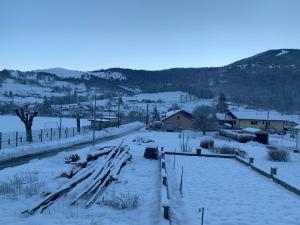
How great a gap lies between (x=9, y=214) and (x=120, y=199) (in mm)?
3546

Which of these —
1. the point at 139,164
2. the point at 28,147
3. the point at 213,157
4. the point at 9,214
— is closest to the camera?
the point at 9,214

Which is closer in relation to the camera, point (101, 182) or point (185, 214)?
point (185, 214)

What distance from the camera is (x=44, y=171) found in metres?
19.2

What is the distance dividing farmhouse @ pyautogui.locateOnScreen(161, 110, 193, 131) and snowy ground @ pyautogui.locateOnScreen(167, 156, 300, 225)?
204 feet

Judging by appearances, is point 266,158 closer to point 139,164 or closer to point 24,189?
point 139,164

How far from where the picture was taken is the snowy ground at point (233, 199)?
11.6 meters

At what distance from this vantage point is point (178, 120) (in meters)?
84.6

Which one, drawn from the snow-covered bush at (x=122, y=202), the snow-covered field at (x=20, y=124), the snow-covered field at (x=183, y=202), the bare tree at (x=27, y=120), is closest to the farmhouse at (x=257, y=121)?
the snow-covered field at (x=20, y=124)

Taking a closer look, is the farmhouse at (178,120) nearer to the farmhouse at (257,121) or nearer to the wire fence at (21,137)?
the farmhouse at (257,121)

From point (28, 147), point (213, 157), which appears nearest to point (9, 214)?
point (213, 157)

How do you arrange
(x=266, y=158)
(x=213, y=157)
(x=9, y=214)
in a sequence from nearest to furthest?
(x=9, y=214), (x=213, y=157), (x=266, y=158)

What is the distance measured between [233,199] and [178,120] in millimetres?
70603

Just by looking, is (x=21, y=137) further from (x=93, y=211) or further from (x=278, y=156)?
(x=93, y=211)

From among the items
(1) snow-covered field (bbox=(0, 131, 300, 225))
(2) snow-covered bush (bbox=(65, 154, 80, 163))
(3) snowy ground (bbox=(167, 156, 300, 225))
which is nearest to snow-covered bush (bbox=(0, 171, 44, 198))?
(1) snow-covered field (bbox=(0, 131, 300, 225))
